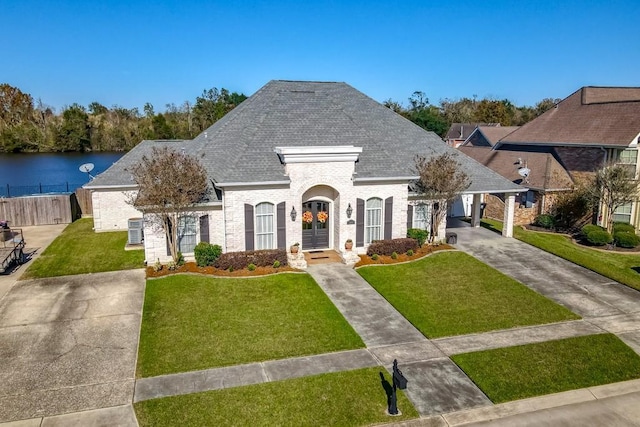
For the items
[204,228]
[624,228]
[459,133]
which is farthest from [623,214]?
[459,133]

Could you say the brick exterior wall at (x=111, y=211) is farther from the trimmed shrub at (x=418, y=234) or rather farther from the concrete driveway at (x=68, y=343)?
the trimmed shrub at (x=418, y=234)

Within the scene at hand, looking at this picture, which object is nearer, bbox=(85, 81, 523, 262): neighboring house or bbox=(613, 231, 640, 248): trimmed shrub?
bbox=(85, 81, 523, 262): neighboring house

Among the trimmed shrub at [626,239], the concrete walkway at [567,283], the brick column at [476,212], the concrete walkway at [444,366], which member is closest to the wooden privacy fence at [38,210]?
the concrete walkway at [444,366]

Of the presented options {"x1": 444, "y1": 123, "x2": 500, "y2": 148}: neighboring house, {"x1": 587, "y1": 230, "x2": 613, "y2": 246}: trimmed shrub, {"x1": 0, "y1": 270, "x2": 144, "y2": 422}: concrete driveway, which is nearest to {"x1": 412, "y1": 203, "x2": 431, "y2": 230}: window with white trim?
{"x1": 587, "y1": 230, "x2": 613, "y2": 246}: trimmed shrub

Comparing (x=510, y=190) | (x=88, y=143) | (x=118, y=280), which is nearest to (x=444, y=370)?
(x=118, y=280)

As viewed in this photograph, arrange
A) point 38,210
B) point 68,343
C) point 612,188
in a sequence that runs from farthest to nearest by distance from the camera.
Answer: point 38,210
point 612,188
point 68,343

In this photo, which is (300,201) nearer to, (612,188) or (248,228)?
(248,228)

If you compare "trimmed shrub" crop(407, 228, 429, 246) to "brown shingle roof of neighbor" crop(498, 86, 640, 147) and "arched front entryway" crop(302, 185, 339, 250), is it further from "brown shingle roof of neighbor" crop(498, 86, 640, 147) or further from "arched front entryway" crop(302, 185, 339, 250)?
"brown shingle roof of neighbor" crop(498, 86, 640, 147)
